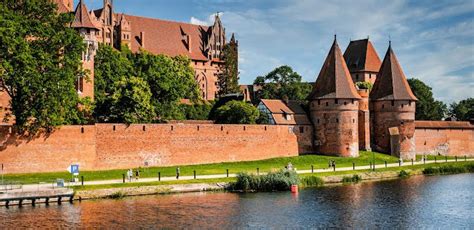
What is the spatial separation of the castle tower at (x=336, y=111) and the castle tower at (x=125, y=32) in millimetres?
32440

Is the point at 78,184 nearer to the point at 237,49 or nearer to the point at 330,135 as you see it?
the point at 330,135

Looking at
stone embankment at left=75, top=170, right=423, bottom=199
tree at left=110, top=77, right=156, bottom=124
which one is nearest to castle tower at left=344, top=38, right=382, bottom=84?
tree at left=110, top=77, right=156, bottom=124

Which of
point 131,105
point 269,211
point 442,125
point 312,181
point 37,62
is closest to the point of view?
point 269,211

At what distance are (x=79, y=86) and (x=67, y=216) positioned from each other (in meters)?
21.5

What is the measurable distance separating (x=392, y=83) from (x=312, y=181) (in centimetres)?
2212

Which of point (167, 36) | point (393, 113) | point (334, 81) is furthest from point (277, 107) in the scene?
point (167, 36)

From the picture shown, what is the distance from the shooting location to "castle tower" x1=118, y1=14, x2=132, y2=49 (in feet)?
255

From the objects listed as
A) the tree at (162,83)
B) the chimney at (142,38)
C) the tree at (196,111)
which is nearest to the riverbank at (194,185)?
the tree at (162,83)

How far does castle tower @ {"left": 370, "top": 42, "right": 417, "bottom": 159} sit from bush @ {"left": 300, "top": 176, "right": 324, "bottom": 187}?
19.6 m

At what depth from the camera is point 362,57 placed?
82000mm

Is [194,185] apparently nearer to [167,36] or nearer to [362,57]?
[362,57]

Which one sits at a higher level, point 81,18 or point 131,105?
point 81,18

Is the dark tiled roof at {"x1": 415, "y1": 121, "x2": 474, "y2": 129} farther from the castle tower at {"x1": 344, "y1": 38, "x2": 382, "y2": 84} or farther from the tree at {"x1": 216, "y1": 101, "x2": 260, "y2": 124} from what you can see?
the tree at {"x1": 216, "y1": 101, "x2": 260, "y2": 124}

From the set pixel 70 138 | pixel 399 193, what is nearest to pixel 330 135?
pixel 399 193
